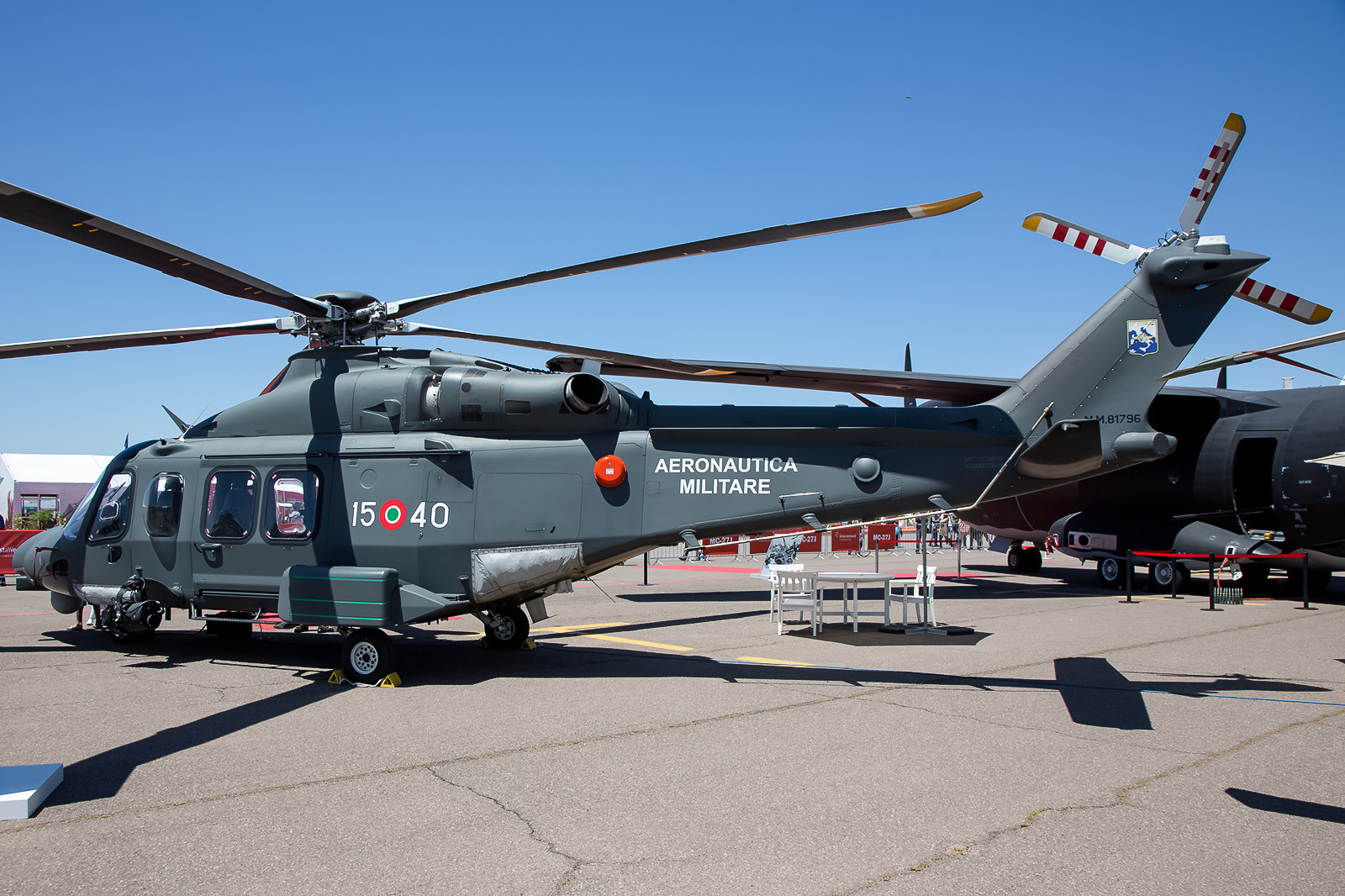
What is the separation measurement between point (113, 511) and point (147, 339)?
8.96ft

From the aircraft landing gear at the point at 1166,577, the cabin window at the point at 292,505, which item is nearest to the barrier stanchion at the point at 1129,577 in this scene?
the aircraft landing gear at the point at 1166,577

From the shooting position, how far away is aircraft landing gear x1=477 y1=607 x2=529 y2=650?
34.7 feet

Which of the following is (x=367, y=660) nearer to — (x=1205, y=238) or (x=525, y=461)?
(x=525, y=461)

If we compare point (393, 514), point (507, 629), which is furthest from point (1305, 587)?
point (393, 514)

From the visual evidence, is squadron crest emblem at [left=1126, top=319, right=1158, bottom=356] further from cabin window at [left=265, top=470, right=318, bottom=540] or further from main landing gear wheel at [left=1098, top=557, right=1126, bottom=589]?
main landing gear wheel at [left=1098, top=557, right=1126, bottom=589]

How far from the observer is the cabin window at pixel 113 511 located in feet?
33.0

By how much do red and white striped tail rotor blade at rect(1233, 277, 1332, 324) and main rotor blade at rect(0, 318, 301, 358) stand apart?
373 inches

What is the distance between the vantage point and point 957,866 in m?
3.95

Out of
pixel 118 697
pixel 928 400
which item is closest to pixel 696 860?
pixel 118 697

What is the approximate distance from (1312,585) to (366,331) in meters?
20.1

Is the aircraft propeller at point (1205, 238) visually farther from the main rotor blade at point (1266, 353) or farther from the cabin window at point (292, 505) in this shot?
the cabin window at point (292, 505)

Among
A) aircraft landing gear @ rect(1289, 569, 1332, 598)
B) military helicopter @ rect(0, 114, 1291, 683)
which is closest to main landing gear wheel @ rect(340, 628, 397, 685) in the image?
military helicopter @ rect(0, 114, 1291, 683)

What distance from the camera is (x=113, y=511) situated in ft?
33.4

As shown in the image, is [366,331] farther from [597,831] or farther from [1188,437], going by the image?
[1188,437]
